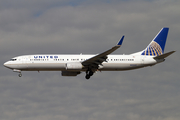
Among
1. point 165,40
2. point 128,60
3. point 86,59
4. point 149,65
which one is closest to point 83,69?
point 86,59

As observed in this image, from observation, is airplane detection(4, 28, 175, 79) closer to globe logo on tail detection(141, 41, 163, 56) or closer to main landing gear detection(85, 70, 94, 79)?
main landing gear detection(85, 70, 94, 79)

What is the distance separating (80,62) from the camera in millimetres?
57094

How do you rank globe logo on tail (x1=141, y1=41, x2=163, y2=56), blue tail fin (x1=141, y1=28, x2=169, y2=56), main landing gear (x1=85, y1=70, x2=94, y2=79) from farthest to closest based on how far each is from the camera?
blue tail fin (x1=141, y1=28, x2=169, y2=56), globe logo on tail (x1=141, y1=41, x2=163, y2=56), main landing gear (x1=85, y1=70, x2=94, y2=79)

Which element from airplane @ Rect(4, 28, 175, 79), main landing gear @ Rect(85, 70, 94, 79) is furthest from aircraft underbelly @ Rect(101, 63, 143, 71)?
main landing gear @ Rect(85, 70, 94, 79)

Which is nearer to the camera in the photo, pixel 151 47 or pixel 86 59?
pixel 86 59

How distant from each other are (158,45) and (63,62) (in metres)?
19.2

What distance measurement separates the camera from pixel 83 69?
57562 mm

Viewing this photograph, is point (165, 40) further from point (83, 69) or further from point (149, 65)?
point (83, 69)

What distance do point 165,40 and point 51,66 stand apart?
2310 cm

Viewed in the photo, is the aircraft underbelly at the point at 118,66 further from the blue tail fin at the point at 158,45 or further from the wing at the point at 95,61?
the blue tail fin at the point at 158,45

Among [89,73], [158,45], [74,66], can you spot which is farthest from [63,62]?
[158,45]

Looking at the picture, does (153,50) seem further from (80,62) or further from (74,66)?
(74,66)

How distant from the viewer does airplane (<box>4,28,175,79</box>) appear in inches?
2228

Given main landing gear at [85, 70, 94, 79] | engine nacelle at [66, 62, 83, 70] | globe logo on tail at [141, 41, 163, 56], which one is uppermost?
globe logo on tail at [141, 41, 163, 56]
